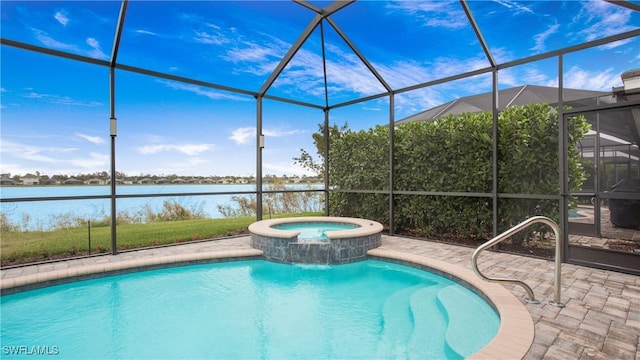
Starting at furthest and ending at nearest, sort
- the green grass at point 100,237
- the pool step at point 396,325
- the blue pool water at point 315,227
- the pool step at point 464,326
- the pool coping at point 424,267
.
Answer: the blue pool water at point 315,227 → the green grass at point 100,237 → the pool step at point 396,325 → the pool step at point 464,326 → the pool coping at point 424,267

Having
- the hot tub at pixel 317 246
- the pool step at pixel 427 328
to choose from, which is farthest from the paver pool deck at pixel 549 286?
the pool step at pixel 427 328

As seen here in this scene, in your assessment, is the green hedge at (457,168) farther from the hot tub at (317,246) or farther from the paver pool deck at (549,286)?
the hot tub at (317,246)

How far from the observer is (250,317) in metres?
3.92

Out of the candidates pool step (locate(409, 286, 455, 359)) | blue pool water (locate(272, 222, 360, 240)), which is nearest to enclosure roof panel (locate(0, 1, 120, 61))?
blue pool water (locate(272, 222, 360, 240))

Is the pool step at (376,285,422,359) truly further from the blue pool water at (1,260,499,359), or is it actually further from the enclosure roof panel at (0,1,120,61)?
the enclosure roof panel at (0,1,120,61)

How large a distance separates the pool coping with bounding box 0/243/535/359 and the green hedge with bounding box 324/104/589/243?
201 cm

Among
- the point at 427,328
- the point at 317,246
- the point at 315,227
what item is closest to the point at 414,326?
the point at 427,328

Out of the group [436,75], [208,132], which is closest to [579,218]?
[436,75]

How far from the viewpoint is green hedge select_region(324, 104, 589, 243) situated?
5.73 meters

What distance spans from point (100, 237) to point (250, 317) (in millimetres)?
5789

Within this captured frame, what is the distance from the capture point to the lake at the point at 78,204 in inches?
223

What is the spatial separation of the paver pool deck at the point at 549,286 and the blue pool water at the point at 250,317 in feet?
1.42

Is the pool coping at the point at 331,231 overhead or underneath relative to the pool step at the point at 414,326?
overhead

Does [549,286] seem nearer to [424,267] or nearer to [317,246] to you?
[424,267]
